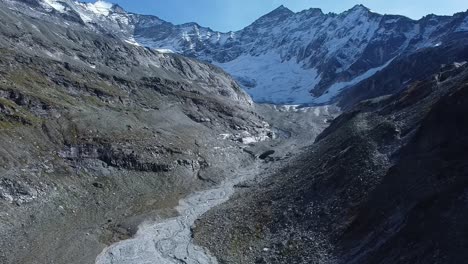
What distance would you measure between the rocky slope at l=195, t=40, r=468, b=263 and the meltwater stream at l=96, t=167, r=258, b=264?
6.63 ft

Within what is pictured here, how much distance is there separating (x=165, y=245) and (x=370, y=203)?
85.8ft

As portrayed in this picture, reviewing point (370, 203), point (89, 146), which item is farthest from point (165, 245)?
point (89, 146)

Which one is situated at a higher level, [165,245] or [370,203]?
[370,203]

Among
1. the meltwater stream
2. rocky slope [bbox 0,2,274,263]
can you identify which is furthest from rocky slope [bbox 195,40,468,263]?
rocky slope [bbox 0,2,274,263]

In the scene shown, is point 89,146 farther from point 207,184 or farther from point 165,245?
point 165,245

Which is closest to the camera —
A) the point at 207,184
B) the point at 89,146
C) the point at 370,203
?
the point at 370,203

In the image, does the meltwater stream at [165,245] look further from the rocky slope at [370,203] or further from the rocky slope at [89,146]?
the rocky slope at [370,203]

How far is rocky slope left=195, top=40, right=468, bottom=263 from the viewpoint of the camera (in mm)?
37031

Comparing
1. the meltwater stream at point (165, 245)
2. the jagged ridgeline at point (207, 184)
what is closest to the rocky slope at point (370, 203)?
the jagged ridgeline at point (207, 184)

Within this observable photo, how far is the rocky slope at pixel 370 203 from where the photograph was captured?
37031 millimetres

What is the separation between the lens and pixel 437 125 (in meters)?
51.8

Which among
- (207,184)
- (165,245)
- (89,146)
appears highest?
(89,146)

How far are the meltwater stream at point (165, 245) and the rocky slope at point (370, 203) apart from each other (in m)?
2.02

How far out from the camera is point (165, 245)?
59000 mm
